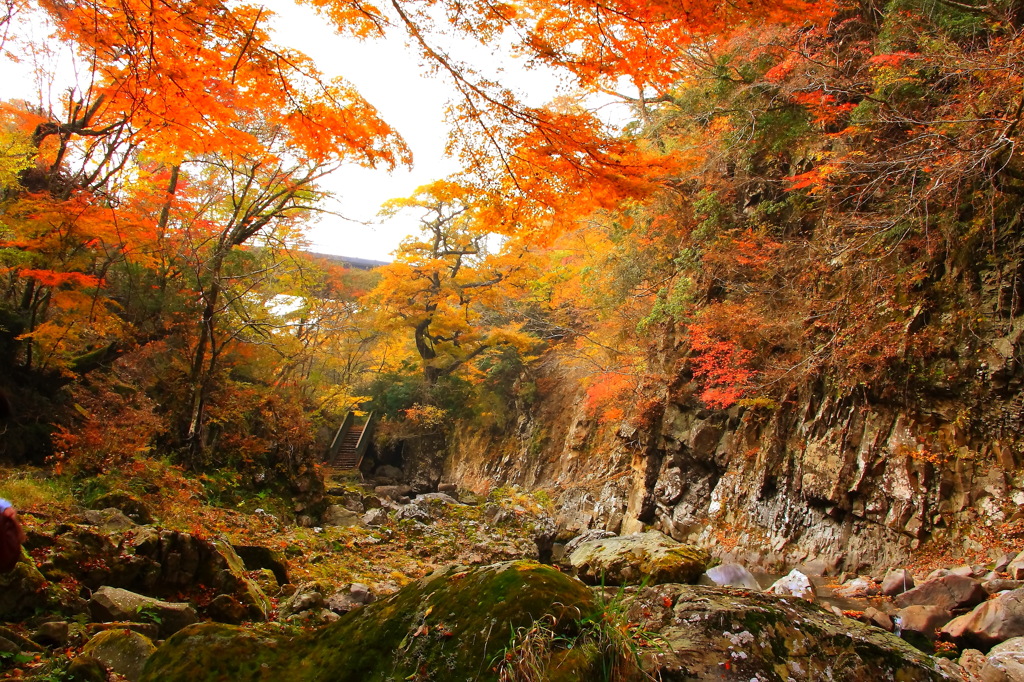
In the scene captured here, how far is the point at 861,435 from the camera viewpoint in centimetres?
696

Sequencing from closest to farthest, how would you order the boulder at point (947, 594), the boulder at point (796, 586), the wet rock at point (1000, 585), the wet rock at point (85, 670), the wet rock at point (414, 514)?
the wet rock at point (85, 670) < the wet rock at point (1000, 585) < the boulder at point (947, 594) < the boulder at point (796, 586) < the wet rock at point (414, 514)

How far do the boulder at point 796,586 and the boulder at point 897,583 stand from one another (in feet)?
2.41

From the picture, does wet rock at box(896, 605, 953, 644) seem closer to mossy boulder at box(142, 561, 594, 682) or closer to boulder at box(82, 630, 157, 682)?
mossy boulder at box(142, 561, 594, 682)

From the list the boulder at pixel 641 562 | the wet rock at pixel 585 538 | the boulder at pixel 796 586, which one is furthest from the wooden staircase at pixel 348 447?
the boulder at pixel 796 586

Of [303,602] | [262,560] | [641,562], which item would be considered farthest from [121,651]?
[641,562]

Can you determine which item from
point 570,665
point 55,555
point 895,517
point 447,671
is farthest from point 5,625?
point 895,517

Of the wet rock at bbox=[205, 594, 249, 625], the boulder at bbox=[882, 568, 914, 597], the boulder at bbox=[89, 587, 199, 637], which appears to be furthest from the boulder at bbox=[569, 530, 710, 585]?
the boulder at bbox=[89, 587, 199, 637]

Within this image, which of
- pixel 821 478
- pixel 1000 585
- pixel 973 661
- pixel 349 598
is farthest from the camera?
pixel 821 478

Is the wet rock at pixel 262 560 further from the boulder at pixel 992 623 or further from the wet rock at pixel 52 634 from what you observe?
the boulder at pixel 992 623

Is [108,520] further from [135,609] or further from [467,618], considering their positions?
[467,618]

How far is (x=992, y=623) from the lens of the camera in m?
4.10

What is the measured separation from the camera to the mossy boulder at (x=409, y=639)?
7.32 feet

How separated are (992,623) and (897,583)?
1470 millimetres

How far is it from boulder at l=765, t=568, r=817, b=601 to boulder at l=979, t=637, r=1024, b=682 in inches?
80.3
